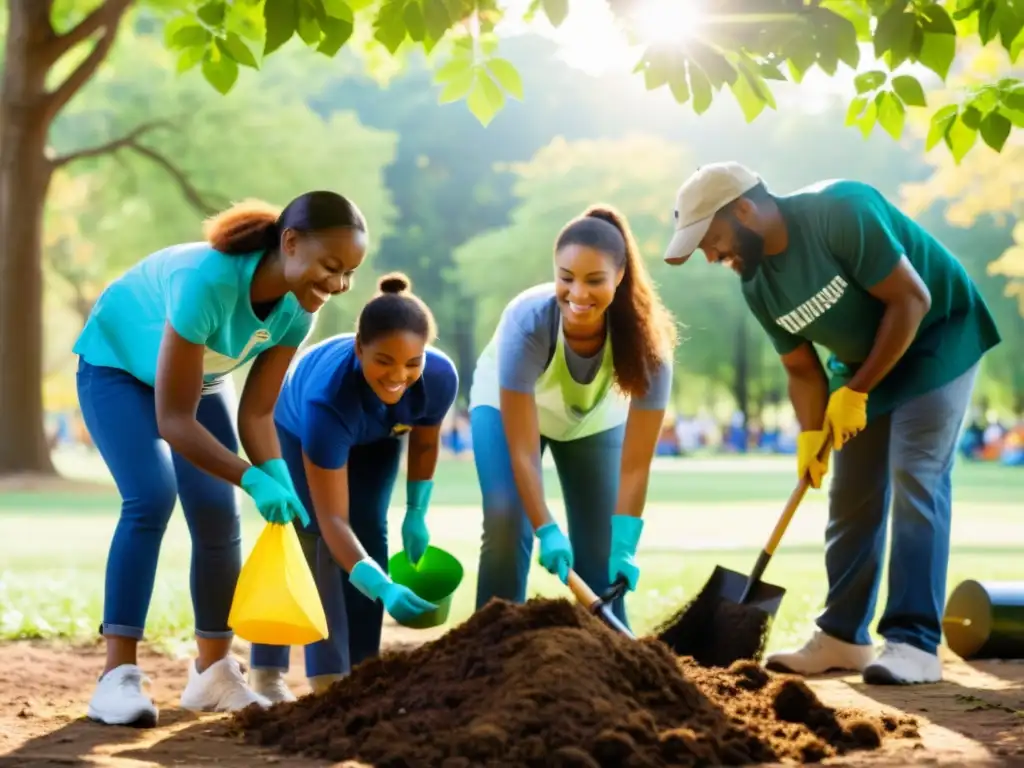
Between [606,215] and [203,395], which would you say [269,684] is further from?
[606,215]

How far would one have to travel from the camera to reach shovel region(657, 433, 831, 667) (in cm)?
496

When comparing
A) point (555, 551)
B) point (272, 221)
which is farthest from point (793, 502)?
point (272, 221)

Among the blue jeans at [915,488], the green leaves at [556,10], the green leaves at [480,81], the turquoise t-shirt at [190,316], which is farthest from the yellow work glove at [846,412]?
the turquoise t-shirt at [190,316]

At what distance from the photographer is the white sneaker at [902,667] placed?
5.03 metres

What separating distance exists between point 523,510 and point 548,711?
1.28 metres

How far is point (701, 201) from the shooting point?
4707mm

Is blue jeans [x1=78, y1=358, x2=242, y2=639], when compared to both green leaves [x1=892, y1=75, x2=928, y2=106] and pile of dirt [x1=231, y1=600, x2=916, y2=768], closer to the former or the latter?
pile of dirt [x1=231, y1=600, x2=916, y2=768]

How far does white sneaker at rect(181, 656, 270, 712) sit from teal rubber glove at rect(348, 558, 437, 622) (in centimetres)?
63

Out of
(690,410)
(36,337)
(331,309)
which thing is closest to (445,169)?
(331,309)

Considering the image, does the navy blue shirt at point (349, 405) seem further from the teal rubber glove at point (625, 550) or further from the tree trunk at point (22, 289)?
the tree trunk at point (22, 289)

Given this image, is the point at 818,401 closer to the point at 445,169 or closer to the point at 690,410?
the point at 445,169

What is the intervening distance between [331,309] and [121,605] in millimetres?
25999

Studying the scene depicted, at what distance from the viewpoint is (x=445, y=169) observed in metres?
38.5

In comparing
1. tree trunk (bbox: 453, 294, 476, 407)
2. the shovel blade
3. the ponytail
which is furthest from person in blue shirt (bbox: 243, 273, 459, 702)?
tree trunk (bbox: 453, 294, 476, 407)
